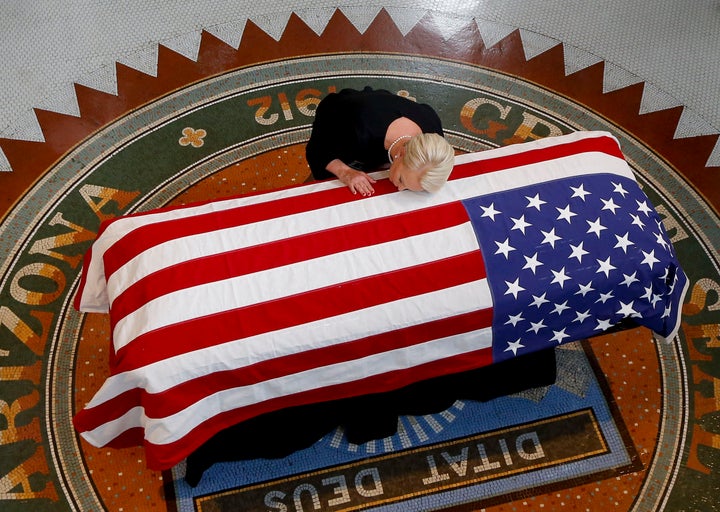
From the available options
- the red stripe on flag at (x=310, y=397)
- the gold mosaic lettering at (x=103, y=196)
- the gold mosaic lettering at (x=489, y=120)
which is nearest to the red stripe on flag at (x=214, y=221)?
the red stripe on flag at (x=310, y=397)

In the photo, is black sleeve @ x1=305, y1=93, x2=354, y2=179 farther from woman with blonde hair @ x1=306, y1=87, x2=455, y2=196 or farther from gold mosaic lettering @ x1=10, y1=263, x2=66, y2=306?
gold mosaic lettering @ x1=10, y1=263, x2=66, y2=306

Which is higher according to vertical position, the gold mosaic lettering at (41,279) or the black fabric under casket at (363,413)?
the gold mosaic lettering at (41,279)

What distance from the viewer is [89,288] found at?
120 inches

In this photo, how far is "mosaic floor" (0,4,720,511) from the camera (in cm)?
339

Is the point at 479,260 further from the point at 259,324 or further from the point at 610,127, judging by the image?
the point at 610,127

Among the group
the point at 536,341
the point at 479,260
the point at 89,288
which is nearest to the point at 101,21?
the point at 89,288

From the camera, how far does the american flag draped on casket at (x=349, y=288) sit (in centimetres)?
267

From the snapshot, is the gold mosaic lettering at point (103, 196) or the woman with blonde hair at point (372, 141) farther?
the gold mosaic lettering at point (103, 196)

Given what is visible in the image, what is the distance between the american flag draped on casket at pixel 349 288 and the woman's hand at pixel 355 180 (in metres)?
0.04

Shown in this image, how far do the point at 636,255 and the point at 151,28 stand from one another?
138 inches

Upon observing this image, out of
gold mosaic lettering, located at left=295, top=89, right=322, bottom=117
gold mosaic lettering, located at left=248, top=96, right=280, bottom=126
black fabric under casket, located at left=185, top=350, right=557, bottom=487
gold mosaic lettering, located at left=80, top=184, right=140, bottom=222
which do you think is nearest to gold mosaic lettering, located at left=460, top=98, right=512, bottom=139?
gold mosaic lettering, located at left=295, top=89, right=322, bottom=117

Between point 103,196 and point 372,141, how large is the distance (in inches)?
71.6

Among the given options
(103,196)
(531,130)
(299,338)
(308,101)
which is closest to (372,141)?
(299,338)

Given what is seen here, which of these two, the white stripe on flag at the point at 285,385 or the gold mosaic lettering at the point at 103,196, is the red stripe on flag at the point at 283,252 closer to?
the white stripe on flag at the point at 285,385
